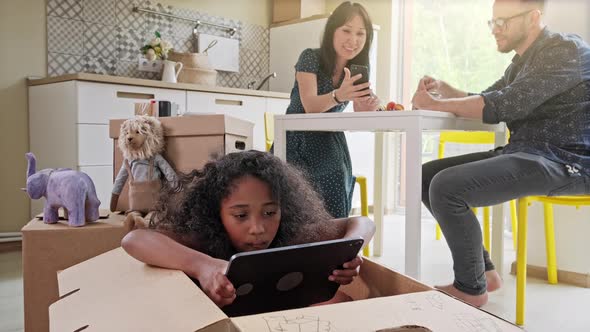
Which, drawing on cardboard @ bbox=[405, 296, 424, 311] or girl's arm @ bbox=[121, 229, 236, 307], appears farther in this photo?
girl's arm @ bbox=[121, 229, 236, 307]

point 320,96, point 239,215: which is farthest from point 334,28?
point 239,215

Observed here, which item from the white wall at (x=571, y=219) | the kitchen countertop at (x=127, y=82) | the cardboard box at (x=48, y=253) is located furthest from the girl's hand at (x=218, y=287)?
the kitchen countertop at (x=127, y=82)

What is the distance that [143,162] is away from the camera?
1667 millimetres

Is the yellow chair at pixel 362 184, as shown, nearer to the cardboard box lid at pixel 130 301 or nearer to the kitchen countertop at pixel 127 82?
the kitchen countertop at pixel 127 82

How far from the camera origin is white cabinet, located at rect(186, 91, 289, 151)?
122 inches

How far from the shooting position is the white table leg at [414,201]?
146cm

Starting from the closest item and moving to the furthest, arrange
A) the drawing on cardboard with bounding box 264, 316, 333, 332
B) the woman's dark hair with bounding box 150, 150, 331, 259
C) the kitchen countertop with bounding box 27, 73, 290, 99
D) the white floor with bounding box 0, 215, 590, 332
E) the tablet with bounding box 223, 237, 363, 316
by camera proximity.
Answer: the drawing on cardboard with bounding box 264, 316, 333, 332 < the tablet with bounding box 223, 237, 363, 316 < the woman's dark hair with bounding box 150, 150, 331, 259 < the white floor with bounding box 0, 215, 590, 332 < the kitchen countertop with bounding box 27, 73, 290, 99

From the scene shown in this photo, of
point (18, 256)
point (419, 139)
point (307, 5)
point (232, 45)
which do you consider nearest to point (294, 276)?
point (419, 139)

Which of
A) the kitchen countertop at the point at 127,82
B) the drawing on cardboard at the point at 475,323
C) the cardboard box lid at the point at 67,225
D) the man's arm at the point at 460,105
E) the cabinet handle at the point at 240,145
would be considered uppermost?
the kitchen countertop at the point at 127,82

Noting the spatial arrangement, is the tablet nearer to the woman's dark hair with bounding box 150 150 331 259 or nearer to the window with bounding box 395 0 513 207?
the woman's dark hair with bounding box 150 150 331 259

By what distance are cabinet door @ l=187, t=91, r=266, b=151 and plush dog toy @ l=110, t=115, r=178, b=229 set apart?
130cm

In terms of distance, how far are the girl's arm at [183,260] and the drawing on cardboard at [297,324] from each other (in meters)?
0.21

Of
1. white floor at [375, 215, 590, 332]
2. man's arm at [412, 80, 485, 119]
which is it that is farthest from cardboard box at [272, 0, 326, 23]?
man's arm at [412, 80, 485, 119]

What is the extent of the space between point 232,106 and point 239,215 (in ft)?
7.65
